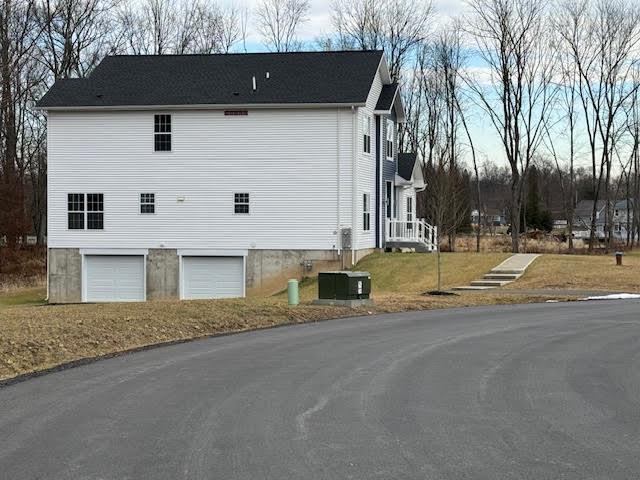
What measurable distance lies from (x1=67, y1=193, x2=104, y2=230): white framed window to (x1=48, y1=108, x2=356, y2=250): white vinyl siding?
0.83 feet

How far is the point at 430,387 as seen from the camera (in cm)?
1084

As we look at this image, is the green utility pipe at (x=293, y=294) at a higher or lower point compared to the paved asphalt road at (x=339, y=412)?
higher

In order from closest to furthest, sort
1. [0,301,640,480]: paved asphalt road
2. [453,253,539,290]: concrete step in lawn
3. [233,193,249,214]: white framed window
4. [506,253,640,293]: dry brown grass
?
[0,301,640,480]: paved asphalt road → [506,253,640,293]: dry brown grass → [453,253,539,290]: concrete step in lawn → [233,193,249,214]: white framed window

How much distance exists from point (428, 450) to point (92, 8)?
5464 centimetres

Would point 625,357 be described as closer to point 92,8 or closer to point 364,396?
point 364,396

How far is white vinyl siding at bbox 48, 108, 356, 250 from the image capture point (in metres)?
35.9

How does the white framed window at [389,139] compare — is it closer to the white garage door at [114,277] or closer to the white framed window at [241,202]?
the white framed window at [241,202]

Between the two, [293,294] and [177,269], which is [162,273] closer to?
[177,269]

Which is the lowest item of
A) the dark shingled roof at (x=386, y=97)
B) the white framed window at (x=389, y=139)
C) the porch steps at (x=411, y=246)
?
the porch steps at (x=411, y=246)

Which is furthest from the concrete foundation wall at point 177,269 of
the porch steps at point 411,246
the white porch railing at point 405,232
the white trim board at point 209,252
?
the white porch railing at point 405,232

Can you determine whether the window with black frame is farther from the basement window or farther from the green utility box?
the green utility box

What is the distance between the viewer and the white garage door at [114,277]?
3741 cm

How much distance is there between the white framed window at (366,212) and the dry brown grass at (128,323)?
518 inches

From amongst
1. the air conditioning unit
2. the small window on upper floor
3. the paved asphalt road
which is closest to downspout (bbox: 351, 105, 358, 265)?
the air conditioning unit
